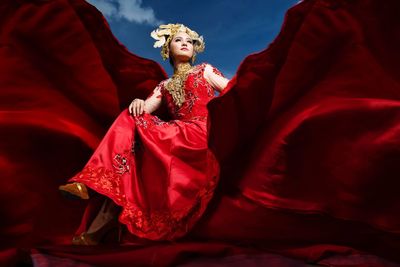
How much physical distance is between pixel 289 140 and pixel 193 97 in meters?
0.72

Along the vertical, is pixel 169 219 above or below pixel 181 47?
below

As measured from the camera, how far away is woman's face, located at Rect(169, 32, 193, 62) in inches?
91.7

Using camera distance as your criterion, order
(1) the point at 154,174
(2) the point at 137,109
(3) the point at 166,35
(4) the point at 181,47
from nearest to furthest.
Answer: (1) the point at 154,174, (2) the point at 137,109, (4) the point at 181,47, (3) the point at 166,35

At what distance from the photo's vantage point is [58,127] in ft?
5.83

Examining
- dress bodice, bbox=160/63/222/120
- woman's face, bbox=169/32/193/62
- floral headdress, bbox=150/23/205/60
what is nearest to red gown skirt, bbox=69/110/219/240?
dress bodice, bbox=160/63/222/120

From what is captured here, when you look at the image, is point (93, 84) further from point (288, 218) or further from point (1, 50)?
point (288, 218)

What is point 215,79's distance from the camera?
211 cm

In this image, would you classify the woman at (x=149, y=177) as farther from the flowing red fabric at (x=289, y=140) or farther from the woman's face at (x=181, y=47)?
the woman's face at (x=181, y=47)

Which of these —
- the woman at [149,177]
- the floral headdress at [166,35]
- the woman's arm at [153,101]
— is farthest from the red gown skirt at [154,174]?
the floral headdress at [166,35]

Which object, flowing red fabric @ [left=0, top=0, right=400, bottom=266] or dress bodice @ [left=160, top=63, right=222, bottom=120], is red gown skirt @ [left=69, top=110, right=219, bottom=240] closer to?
flowing red fabric @ [left=0, top=0, right=400, bottom=266]

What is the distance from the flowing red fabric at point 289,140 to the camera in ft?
4.63

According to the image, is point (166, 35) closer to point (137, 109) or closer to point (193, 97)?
point (193, 97)

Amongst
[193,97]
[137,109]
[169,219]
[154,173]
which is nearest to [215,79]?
[193,97]

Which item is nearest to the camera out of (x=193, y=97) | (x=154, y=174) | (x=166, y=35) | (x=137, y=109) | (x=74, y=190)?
(x=74, y=190)
